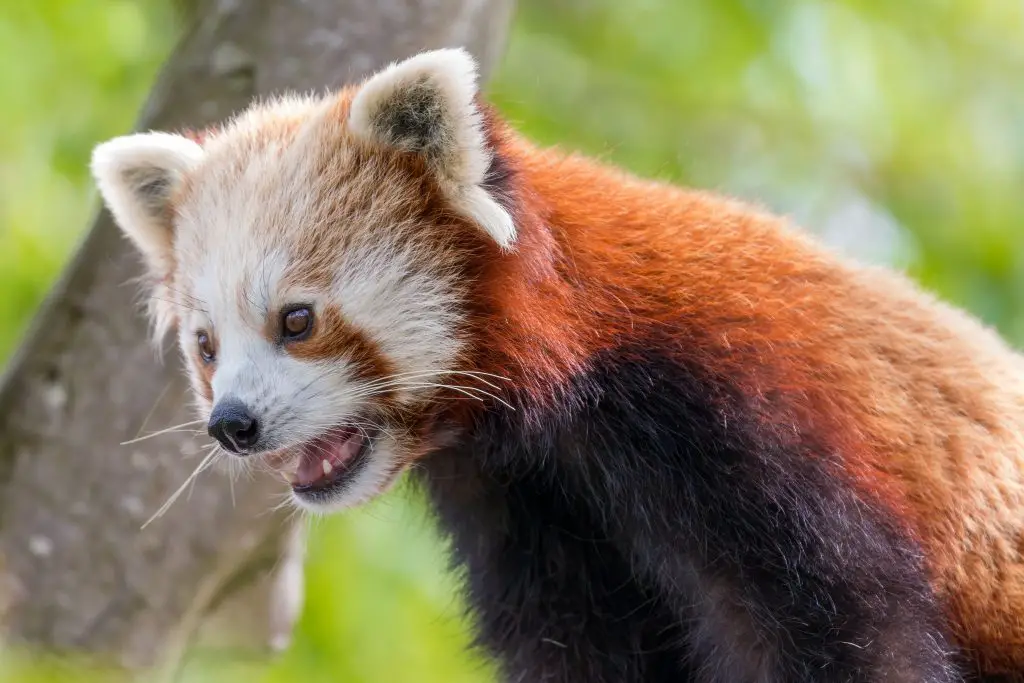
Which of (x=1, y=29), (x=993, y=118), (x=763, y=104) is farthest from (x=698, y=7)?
(x=1, y=29)

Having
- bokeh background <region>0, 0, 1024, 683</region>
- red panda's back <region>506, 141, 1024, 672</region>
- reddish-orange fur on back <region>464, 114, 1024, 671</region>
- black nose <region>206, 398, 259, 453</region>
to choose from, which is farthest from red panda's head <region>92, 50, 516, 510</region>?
bokeh background <region>0, 0, 1024, 683</region>

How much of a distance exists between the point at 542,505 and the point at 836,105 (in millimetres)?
3193

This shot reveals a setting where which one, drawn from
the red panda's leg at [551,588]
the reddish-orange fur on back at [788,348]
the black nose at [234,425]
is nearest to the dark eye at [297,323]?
the black nose at [234,425]

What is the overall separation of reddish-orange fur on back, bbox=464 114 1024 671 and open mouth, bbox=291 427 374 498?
0.32 metres

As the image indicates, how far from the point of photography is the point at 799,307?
2748mm

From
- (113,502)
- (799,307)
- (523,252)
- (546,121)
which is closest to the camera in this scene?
(523,252)

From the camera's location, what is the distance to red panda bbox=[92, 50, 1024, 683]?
8.29 feet

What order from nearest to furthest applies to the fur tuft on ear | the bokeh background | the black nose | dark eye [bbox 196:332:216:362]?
the black nose → dark eye [bbox 196:332:216:362] → the fur tuft on ear → the bokeh background

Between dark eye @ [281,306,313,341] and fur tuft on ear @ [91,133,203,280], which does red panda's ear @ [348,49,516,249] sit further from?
fur tuft on ear @ [91,133,203,280]

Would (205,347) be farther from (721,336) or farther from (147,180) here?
(721,336)

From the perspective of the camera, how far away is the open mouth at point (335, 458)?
2658 mm

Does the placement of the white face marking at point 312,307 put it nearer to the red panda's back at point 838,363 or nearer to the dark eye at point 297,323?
the dark eye at point 297,323

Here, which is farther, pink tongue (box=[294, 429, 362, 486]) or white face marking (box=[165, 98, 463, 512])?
pink tongue (box=[294, 429, 362, 486])

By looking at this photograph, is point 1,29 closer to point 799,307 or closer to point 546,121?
point 546,121
